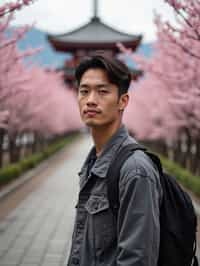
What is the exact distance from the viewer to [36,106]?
1927 cm

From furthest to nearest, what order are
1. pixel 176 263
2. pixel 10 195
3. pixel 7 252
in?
pixel 10 195 → pixel 7 252 → pixel 176 263

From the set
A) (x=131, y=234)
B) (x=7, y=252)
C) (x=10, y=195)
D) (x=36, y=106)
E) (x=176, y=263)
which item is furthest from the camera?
(x=36, y=106)

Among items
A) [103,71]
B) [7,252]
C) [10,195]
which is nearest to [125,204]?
[103,71]

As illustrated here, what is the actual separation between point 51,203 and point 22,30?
4912 millimetres

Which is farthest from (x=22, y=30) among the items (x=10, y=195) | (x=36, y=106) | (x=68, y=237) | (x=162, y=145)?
(x=162, y=145)

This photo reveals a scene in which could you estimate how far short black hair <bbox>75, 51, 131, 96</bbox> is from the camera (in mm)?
2266

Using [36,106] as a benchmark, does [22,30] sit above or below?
above

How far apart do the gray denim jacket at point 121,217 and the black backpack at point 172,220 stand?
4cm

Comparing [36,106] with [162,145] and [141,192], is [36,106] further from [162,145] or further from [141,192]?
[141,192]

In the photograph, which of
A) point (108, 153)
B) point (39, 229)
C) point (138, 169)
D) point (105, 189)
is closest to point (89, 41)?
point (39, 229)

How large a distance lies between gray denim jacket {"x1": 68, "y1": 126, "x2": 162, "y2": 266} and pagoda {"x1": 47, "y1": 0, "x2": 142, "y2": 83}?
158ft

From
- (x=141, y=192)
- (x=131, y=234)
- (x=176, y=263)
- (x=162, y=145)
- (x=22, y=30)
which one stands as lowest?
(x=162, y=145)

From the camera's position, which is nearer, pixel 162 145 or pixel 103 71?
pixel 103 71

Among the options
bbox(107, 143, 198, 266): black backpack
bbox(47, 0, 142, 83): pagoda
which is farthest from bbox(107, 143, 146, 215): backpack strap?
bbox(47, 0, 142, 83): pagoda
